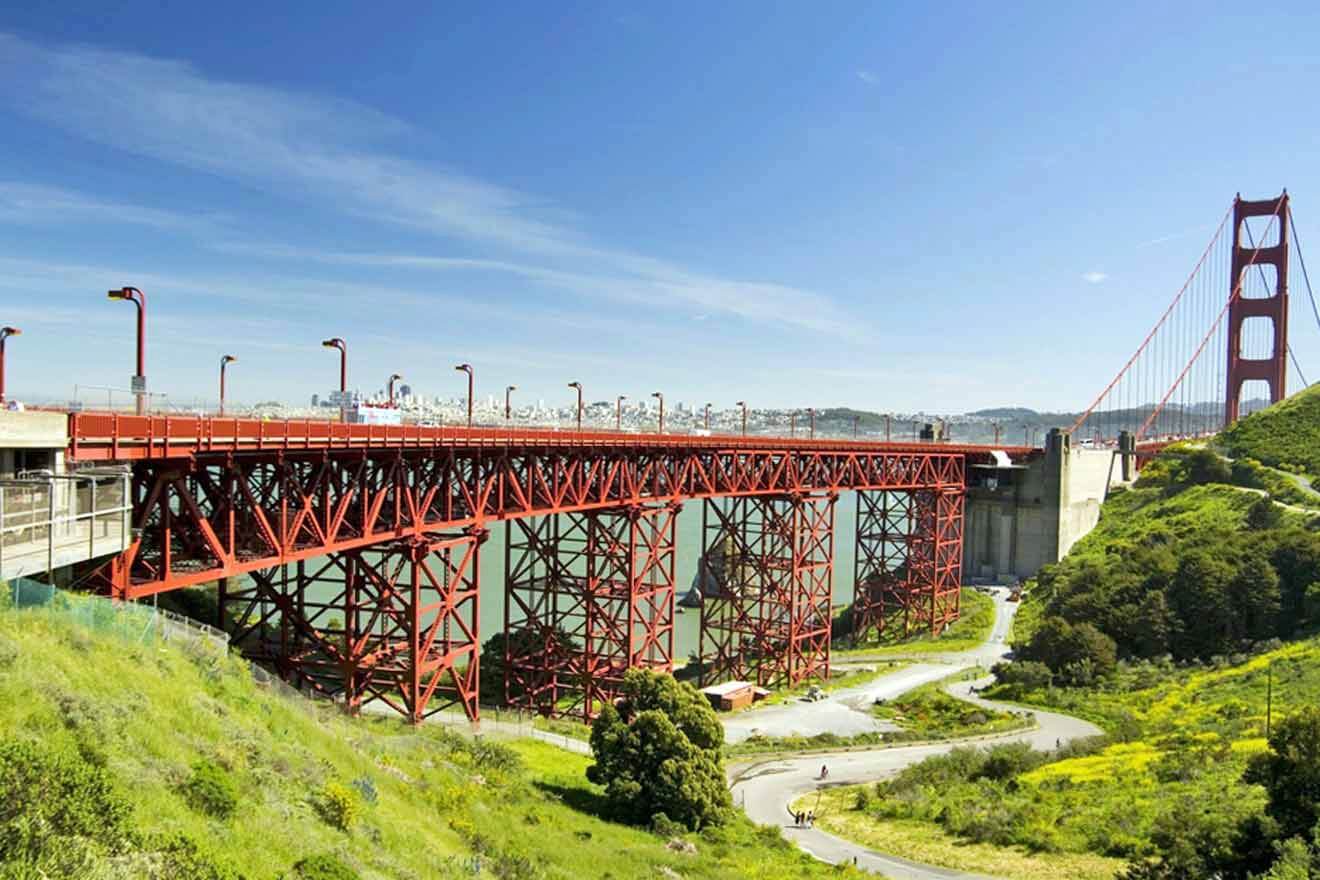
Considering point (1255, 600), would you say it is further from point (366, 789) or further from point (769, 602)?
point (366, 789)

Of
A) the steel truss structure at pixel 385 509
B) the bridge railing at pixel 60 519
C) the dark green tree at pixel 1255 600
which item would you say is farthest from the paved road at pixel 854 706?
the bridge railing at pixel 60 519

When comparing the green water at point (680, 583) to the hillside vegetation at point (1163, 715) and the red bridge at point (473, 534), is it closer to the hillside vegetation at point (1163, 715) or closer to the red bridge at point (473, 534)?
the red bridge at point (473, 534)

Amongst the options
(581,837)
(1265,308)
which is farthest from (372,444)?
(1265,308)

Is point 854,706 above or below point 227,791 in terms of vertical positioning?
below

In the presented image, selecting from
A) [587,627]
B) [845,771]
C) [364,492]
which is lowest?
[845,771]

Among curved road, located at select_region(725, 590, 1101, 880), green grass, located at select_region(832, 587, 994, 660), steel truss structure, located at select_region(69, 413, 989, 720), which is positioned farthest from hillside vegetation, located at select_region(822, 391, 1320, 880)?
steel truss structure, located at select_region(69, 413, 989, 720)

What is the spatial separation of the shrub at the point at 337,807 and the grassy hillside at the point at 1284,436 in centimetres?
6685

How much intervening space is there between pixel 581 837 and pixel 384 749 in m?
4.44

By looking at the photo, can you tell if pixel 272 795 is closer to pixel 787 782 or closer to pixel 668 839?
pixel 668 839

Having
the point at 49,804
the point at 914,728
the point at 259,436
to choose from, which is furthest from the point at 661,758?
the point at 49,804

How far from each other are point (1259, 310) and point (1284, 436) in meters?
21.6

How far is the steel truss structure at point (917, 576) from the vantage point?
5694cm

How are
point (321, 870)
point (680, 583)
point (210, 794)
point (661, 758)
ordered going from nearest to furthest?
1. point (321, 870)
2. point (210, 794)
3. point (661, 758)
4. point (680, 583)

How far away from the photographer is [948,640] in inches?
2119
